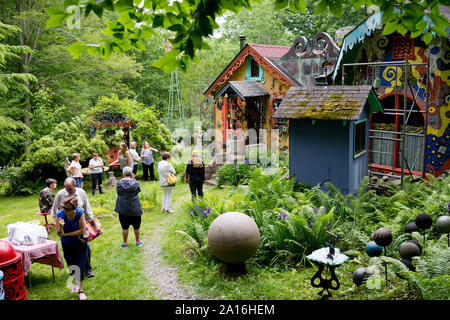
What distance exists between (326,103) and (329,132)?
2.50 feet

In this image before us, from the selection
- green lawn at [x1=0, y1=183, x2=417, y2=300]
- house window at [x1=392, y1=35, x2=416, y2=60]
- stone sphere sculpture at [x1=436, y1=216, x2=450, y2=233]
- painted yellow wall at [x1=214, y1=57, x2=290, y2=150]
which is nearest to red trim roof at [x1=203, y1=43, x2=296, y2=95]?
painted yellow wall at [x1=214, y1=57, x2=290, y2=150]

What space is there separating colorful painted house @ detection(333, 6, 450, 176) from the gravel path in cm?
691

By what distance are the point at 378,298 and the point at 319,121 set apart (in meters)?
5.59

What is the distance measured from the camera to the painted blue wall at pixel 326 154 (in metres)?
10.2

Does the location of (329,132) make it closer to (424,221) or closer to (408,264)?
(424,221)

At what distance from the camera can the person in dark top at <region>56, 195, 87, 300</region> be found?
6555 mm

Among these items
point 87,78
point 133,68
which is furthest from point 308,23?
point 87,78

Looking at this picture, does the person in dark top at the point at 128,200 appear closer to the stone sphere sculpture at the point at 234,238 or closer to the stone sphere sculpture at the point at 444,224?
the stone sphere sculpture at the point at 234,238

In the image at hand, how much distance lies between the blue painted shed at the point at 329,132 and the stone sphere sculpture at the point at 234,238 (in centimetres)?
415

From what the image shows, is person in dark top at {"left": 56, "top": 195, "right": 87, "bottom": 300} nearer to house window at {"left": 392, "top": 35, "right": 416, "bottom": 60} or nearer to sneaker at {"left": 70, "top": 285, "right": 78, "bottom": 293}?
sneaker at {"left": 70, "top": 285, "right": 78, "bottom": 293}

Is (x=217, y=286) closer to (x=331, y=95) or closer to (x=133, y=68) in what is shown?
(x=331, y=95)

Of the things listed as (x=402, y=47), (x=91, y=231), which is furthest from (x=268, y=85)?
(x=91, y=231)
